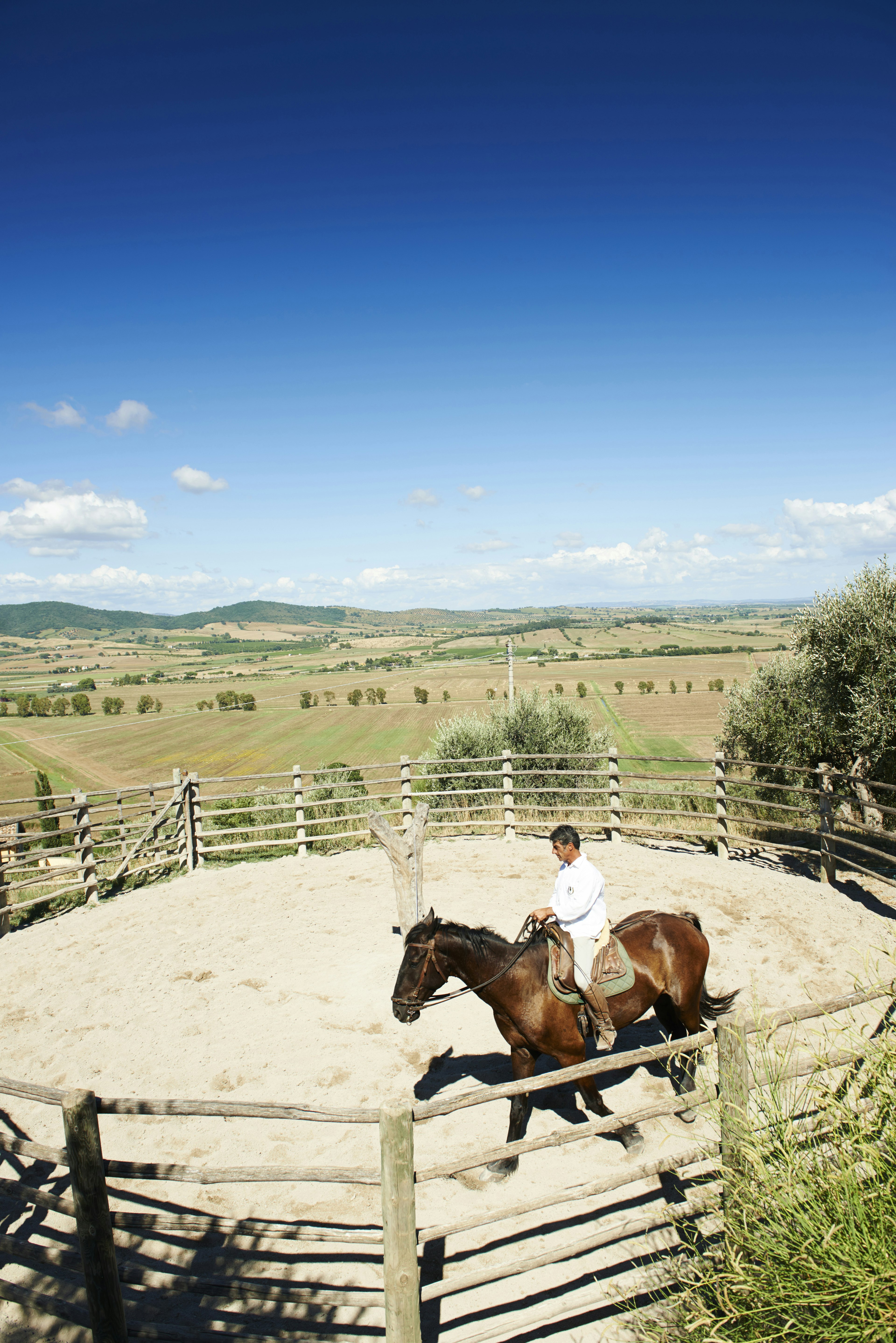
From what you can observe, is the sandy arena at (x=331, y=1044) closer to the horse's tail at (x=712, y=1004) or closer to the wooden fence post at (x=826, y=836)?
the wooden fence post at (x=826, y=836)

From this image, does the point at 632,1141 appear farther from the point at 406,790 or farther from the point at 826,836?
the point at 406,790

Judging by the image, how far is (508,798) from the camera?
40.1 ft

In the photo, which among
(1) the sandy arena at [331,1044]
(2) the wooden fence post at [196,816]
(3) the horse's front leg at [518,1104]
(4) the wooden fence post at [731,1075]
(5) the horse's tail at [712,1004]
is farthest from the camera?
(2) the wooden fence post at [196,816]

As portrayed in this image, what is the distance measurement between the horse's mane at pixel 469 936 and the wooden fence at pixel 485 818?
18.4 feet

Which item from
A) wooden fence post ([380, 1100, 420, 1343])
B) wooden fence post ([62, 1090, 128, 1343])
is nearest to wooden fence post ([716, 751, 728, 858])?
wooden fence post ([380, 1100, 420, 1343])

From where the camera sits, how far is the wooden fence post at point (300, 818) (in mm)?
11938

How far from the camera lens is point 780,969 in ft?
23.2

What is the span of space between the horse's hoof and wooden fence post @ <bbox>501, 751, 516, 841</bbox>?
24.3ft

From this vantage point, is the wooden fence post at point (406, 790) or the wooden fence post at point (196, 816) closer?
the wooden fence post at point (196, 816)


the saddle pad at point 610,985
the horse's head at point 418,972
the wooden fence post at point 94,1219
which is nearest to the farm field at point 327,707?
the saddle pad at point 610,985

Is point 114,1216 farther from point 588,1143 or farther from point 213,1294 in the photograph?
point 588,1143

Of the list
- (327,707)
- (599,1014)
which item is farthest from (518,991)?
(327,707)

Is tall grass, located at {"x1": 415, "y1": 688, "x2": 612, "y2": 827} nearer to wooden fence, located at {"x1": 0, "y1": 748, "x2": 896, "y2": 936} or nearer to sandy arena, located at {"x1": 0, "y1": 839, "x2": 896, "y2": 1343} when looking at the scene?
wooden fence, located at {"x1": 0, "y1": 748, "x2": 896, "y2": 936}

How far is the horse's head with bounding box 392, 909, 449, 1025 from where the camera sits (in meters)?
4.43
